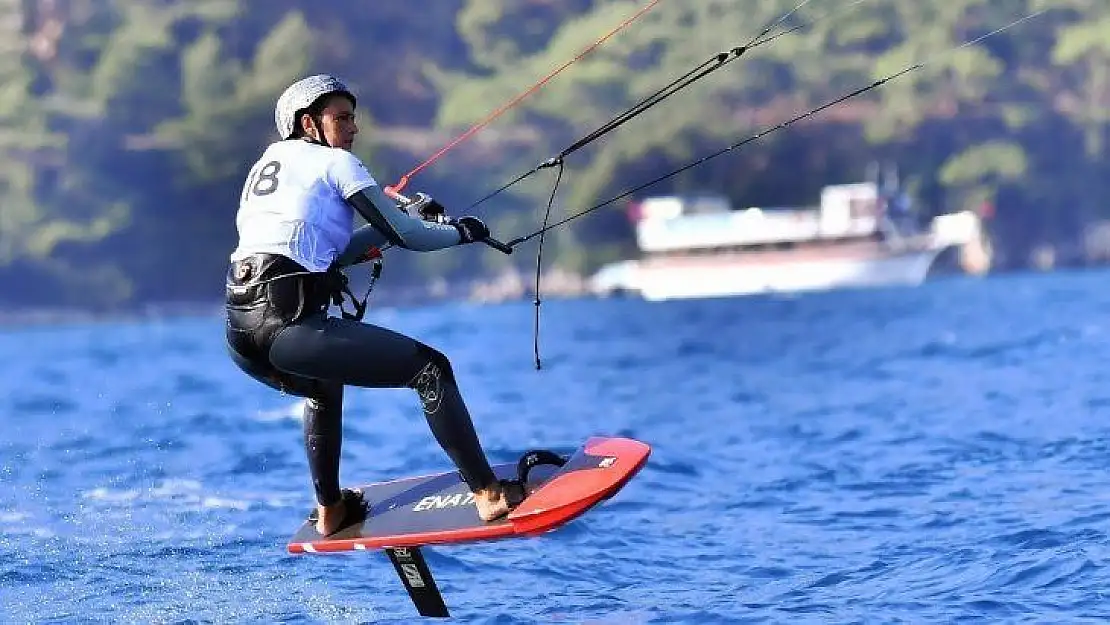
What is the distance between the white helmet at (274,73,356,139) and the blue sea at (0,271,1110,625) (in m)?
2.88

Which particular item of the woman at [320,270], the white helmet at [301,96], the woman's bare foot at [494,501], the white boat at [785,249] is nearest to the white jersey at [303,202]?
the woman at [320,270]

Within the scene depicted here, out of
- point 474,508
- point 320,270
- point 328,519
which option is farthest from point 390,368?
point 328,519

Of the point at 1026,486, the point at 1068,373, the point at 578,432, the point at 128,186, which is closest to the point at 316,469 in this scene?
the point at 1026,486

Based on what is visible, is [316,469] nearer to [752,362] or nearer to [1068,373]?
[1068,373]

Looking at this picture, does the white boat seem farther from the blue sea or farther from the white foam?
the white foam

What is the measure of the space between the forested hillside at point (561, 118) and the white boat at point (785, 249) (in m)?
6.22

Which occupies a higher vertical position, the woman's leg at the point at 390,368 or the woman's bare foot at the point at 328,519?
the woman's leg at the point at 390,368

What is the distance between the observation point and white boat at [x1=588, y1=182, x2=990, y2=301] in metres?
102

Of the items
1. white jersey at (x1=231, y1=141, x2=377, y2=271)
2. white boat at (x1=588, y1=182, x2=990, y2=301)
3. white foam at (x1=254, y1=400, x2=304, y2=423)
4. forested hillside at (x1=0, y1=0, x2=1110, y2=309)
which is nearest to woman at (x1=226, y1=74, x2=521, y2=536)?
white jersey at (x1=231, y1=141, x2=377, y2=271)

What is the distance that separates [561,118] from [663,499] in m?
105

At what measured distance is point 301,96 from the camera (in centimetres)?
849

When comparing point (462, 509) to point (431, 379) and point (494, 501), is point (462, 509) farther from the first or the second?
point (431, 379)

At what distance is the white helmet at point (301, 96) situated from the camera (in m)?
8.47

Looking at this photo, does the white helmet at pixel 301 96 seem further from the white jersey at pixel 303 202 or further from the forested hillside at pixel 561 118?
the forested hillside at pixel 561 118
